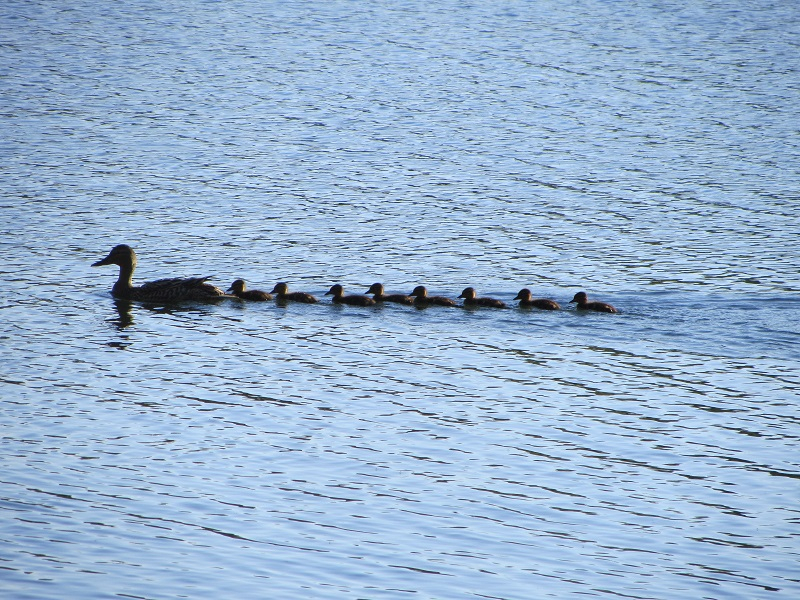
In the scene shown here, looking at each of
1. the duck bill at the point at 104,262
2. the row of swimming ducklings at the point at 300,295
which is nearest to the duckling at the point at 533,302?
the row of swimming ducklings at the point at 300,295

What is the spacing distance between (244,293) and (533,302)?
4.06 meters

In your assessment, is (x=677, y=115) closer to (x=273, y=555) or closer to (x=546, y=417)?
(x=546, y=417)

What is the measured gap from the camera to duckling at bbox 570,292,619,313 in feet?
54.7

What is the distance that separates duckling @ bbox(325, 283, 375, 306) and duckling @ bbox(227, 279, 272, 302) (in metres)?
0.91

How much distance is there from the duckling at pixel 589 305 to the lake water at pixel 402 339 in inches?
16.6

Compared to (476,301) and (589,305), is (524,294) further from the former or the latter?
(589,305)

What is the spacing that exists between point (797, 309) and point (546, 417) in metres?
5.54

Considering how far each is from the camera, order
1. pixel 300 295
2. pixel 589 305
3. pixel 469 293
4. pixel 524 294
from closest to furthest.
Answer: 1. pixel 589 305
2. pixel 524 294
3. pixel 469 293
4. pixel 300 295

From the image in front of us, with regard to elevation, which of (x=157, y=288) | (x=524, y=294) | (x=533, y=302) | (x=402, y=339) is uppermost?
(x=524, y=294)

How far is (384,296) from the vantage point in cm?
1731

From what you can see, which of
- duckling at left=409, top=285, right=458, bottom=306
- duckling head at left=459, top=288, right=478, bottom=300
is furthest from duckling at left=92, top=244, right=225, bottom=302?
duckling head at left=459, top=288, right=478, bottom=300

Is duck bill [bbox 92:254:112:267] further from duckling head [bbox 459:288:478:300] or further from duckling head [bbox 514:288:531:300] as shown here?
duckling head [bbox 514:288:531:300]

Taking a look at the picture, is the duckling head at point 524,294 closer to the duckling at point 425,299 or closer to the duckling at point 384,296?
the duckling at point 425,299

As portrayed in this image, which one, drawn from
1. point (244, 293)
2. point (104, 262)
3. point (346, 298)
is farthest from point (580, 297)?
point (104, 262)
